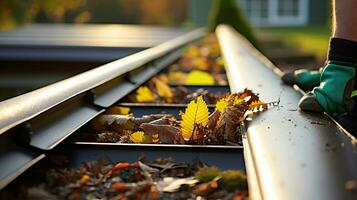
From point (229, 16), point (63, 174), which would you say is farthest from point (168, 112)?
point (229, 16)

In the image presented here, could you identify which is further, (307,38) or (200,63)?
(307,38)

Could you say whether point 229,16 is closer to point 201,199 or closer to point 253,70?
point 253,70

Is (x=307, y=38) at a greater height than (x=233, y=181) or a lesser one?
lesser

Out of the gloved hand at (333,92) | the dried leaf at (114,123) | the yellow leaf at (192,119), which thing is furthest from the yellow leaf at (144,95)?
the yellow leaf at (192,119)

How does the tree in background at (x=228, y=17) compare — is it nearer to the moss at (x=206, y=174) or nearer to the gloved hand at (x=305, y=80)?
the gloved hand at (x=305, y=80)

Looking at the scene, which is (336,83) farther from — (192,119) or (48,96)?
(48,96)

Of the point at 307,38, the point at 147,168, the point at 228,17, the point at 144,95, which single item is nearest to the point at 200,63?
the point at 144,95

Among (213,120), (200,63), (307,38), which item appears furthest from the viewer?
(307,38)
